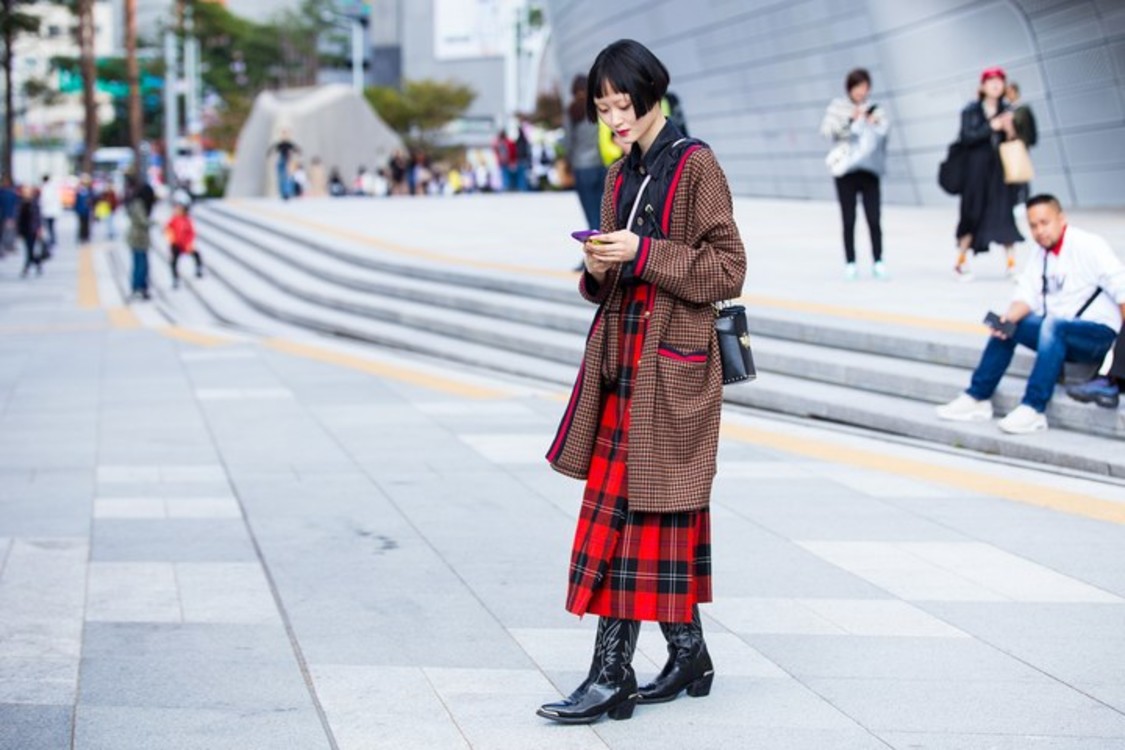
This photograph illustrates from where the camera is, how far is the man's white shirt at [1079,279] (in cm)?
864

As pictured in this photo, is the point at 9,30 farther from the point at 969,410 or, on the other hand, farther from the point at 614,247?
the point at 614,247

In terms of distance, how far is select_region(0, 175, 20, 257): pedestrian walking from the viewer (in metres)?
35.8

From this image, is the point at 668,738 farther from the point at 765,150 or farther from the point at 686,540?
the point at 765,150

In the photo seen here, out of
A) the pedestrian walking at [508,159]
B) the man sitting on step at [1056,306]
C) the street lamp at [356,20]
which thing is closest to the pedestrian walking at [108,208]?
the pedestrian walking at [508,159]

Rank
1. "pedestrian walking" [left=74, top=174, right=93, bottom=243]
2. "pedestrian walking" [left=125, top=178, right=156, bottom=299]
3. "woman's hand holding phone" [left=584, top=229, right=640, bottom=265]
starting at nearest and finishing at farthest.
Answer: "woman's hand holding phone" [left=584, top=229, right=640, bottom=265] → "pedestrian walking" [left=125, top=178, right=156, bottom=299] → "pedestrian walking" [left=74, top=174, right=93, bottom=243]

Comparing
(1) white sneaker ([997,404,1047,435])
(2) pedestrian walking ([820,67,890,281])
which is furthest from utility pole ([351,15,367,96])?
(1) white sneaker ([997,404,1047,435])

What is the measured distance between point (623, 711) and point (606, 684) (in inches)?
4.4

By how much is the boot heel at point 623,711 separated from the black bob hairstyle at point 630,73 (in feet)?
5.12

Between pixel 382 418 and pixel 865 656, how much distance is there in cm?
608

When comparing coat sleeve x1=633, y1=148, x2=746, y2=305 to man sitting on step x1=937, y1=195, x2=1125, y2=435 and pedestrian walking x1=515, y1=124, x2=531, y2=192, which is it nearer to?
man sitting on step x1=937, y1=195, x2=1125, y2=435

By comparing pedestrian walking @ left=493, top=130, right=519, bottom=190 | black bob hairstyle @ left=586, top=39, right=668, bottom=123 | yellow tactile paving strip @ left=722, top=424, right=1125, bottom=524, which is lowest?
yellow tactile paving strip @ left=722, top=424, right=1125, bottom=524

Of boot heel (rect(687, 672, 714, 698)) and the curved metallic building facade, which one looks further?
the curved metallic building facade

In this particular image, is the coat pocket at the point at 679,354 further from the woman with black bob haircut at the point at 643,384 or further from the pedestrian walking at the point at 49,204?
the pedestrian walking at the point at 49,204

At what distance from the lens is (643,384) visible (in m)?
4.50
